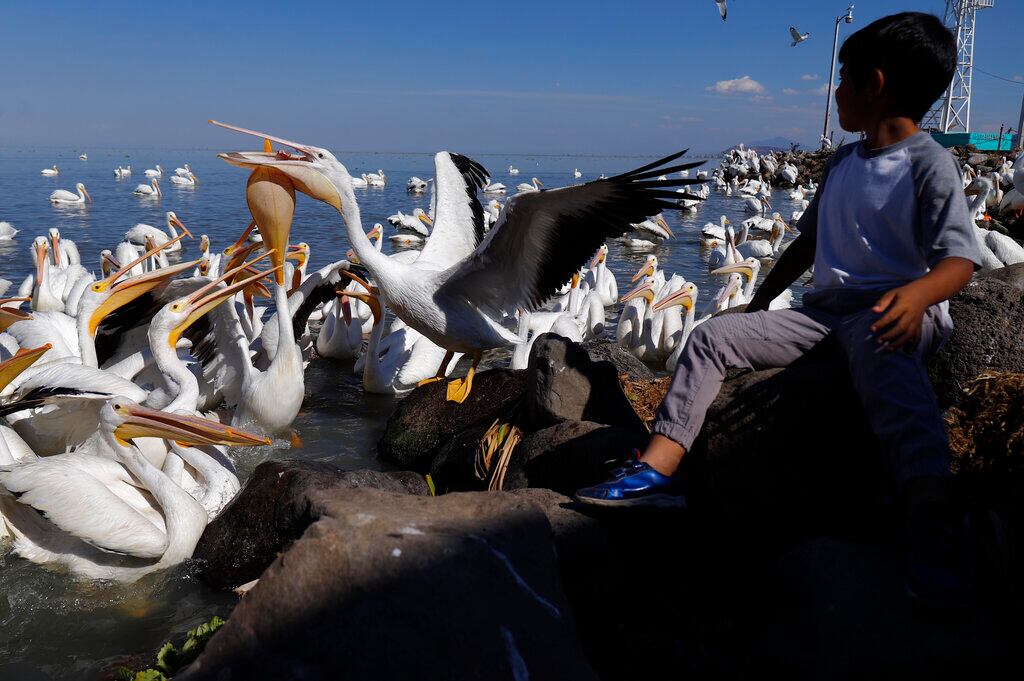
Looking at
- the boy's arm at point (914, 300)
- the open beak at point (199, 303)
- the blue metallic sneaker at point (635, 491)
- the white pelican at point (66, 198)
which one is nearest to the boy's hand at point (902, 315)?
the boy's arm at point (914, 300)

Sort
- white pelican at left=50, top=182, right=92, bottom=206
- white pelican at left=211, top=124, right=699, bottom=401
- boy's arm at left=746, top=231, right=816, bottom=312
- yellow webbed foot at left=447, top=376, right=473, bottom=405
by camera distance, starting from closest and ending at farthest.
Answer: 1. boy's arm at left=746, top=231, right=816, bottom=312
2. white pelican at left=211, top=124, right=699, bottom=401
3. yellow webbed foot at left=447, top=376, right=473, bottom=405
4. white pelican at left=50, top=182, right=92, bottom=206

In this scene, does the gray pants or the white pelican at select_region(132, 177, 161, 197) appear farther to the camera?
the white pelican at select_region(132, 177, 161, 197)

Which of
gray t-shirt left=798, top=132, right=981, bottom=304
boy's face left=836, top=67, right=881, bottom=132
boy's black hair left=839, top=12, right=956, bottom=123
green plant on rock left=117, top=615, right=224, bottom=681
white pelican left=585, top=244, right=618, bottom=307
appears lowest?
green plant on rock left=117, top=615, right=224, bottom=681

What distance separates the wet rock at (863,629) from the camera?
1.73 m

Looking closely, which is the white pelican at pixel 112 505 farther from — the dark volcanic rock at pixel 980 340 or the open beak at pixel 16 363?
the dark volcanic rock at pixel 980 340

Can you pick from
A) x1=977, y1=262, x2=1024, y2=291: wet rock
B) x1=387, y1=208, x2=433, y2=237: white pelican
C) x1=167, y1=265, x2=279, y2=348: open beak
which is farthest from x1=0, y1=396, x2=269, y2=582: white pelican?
x1=387, y1=208, x2=433, y2=237: white pelican

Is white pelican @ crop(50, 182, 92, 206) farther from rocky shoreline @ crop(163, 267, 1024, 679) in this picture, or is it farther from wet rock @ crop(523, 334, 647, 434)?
wet rock @ crop(523, 334, 647, 434)

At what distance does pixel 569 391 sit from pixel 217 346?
290cm

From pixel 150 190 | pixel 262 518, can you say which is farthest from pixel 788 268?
pixel 150 190

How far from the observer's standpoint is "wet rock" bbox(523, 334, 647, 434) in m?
3.21

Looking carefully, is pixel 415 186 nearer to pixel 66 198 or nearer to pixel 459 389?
pixel 66 198

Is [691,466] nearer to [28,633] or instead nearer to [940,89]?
[940,89]

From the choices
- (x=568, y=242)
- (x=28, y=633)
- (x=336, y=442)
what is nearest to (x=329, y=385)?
(x=336, y=442)

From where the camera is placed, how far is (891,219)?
84.7 inches
